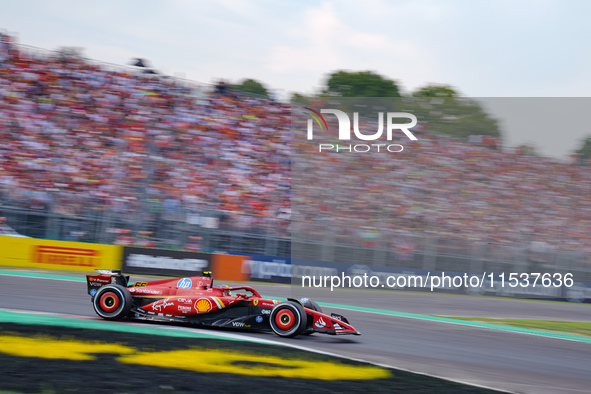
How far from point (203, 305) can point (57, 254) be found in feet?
24.4

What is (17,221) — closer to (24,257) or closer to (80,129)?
(24,257)

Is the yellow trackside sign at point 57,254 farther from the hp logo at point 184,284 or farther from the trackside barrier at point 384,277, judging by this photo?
the hp logo at point 184,284

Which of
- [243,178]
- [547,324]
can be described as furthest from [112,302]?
[243,178]

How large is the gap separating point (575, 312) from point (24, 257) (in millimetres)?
12980

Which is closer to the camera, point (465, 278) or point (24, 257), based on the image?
point (24, 257)

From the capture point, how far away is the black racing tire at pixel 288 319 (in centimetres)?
757

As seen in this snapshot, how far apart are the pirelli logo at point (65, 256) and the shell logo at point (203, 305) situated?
23.5 feet

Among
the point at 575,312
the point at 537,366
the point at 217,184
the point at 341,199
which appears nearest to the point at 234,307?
the point at 537,366

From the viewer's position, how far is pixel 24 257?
1366cm

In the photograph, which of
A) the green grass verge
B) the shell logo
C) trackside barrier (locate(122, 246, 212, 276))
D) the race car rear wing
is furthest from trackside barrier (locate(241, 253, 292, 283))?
the shell logo

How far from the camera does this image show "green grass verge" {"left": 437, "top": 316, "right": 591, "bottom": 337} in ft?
39.1

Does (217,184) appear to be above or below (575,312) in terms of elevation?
above

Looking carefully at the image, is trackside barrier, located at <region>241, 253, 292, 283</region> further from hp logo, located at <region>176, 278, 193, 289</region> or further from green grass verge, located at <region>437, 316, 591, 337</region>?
hp logo, located at <region>176, 278, 193, 289</region>

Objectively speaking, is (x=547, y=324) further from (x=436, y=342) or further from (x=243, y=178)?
(x=243, y=178)
